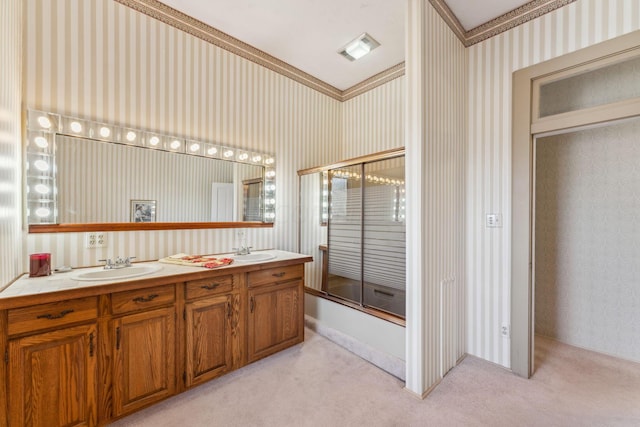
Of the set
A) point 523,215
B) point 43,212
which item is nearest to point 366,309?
point 523,215

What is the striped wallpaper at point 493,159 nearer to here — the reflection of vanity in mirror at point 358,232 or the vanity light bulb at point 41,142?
the reflection of vanity in mirror at point 358,232

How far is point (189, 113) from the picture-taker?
2570 mm

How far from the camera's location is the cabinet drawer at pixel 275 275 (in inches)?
90.6

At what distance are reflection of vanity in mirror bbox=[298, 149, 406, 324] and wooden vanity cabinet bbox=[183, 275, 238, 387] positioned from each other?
1.23 meters

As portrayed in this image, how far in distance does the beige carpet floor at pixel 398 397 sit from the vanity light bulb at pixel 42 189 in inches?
64.3

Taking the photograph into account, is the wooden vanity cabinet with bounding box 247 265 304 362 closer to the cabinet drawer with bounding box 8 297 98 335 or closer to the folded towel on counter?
the folded towel on counter

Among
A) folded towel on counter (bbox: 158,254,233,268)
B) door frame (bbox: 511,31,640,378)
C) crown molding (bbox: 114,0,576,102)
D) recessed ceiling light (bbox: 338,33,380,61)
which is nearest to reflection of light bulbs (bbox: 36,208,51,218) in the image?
folded towel on counter (bbox: 158,254,233,268)

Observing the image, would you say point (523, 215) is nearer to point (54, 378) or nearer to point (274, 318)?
point (274, 318)

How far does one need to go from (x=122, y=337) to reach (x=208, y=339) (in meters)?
0.56

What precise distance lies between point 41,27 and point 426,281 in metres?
3.32

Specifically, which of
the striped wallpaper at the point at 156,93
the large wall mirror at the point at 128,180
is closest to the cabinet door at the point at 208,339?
the striped wallpaper at the point at 156,93

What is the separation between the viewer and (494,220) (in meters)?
2.37

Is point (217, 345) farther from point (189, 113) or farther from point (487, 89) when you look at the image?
point (487, 89)

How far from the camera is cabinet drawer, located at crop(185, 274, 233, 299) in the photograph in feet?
6.36
